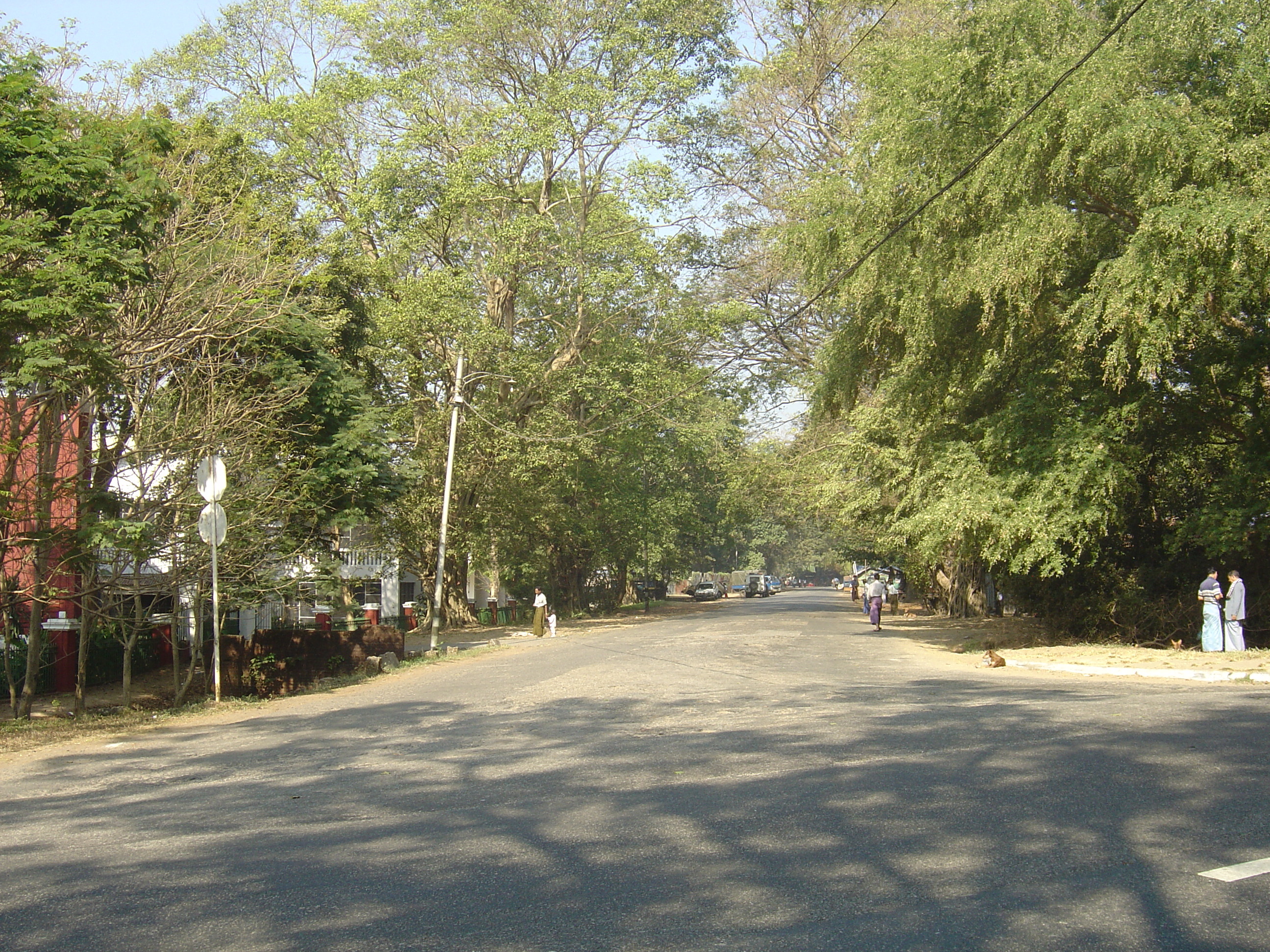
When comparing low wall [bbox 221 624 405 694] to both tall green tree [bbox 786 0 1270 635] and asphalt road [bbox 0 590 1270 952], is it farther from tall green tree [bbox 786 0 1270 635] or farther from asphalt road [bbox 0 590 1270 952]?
tall green tree [bbox 786 0 1270 635]

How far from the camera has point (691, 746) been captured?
9.77 metres

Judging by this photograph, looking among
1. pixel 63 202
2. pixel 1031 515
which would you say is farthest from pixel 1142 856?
pixel 1031 515

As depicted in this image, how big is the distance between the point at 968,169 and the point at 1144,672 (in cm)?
890

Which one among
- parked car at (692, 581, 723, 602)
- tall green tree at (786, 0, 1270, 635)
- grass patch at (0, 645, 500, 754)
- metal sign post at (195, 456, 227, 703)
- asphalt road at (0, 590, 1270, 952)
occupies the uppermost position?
tall green tree at (786, 0, 1270, 635)

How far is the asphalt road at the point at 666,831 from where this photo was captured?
193 inches

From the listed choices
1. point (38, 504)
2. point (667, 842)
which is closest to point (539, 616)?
point (38, 504)

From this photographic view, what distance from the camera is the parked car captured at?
77.2 m

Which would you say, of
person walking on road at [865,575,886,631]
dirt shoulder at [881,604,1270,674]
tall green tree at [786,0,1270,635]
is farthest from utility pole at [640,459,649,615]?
tall green tree at [786,0,1270,635]

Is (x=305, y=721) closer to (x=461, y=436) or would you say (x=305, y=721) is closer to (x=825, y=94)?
(x=461, y=436)

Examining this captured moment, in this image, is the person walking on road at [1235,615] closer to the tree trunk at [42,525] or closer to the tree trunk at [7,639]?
the tree trunk at [42,525]

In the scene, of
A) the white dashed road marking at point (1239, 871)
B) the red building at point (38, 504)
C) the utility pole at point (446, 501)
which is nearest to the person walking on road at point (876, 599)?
the utility pole at point (446, 501)

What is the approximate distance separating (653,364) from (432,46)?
12603 mm

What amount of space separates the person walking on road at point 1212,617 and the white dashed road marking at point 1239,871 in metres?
14.2

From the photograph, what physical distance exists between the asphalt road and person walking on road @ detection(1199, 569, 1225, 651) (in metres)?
5.81
